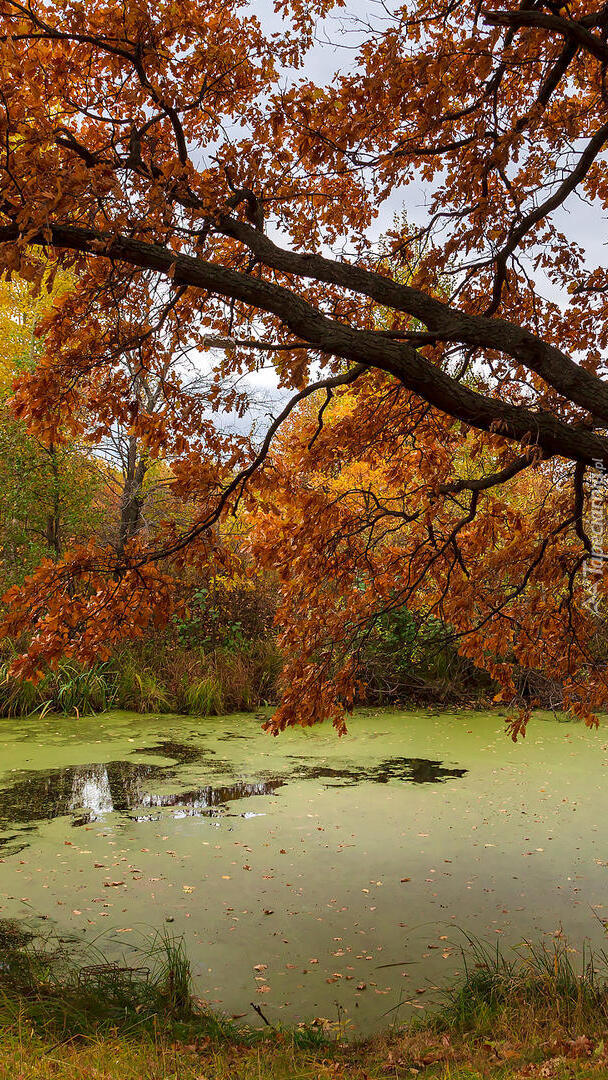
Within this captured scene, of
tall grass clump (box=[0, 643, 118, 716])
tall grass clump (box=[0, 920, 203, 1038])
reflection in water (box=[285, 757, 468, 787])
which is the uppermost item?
tall grass clump (box=[0, 643, 118, 716])

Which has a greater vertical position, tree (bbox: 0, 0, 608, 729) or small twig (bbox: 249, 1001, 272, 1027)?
tree (bbox: 0, 0, 608, 729)

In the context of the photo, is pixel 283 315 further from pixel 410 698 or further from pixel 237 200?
pixel 410 698

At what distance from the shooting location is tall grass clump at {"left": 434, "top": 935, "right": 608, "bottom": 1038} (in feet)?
8.93

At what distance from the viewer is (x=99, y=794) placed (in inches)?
215

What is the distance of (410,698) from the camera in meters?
8.84

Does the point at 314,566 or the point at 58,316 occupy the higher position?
the point at 58,316

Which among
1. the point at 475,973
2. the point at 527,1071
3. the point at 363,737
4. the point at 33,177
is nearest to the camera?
the point at 527,1071

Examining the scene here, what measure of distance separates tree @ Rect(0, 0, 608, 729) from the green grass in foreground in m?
1.21

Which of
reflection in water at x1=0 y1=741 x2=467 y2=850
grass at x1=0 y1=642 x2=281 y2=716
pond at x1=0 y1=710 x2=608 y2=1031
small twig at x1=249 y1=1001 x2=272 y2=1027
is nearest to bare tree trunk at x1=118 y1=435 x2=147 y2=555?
grass at x1=0 y1=642 x2=281 y2=716

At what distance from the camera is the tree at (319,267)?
301 centimetres

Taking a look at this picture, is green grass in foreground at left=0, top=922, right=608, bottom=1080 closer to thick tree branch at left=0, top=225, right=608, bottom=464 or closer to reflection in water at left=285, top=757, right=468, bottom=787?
thick tree branch at left=0, top=225, right=608, bottom=464

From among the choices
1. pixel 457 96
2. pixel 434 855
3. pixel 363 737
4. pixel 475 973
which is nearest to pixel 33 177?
pixel 457 96

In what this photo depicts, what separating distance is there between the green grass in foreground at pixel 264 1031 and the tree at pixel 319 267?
1214mm

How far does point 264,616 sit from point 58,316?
6.36 m
